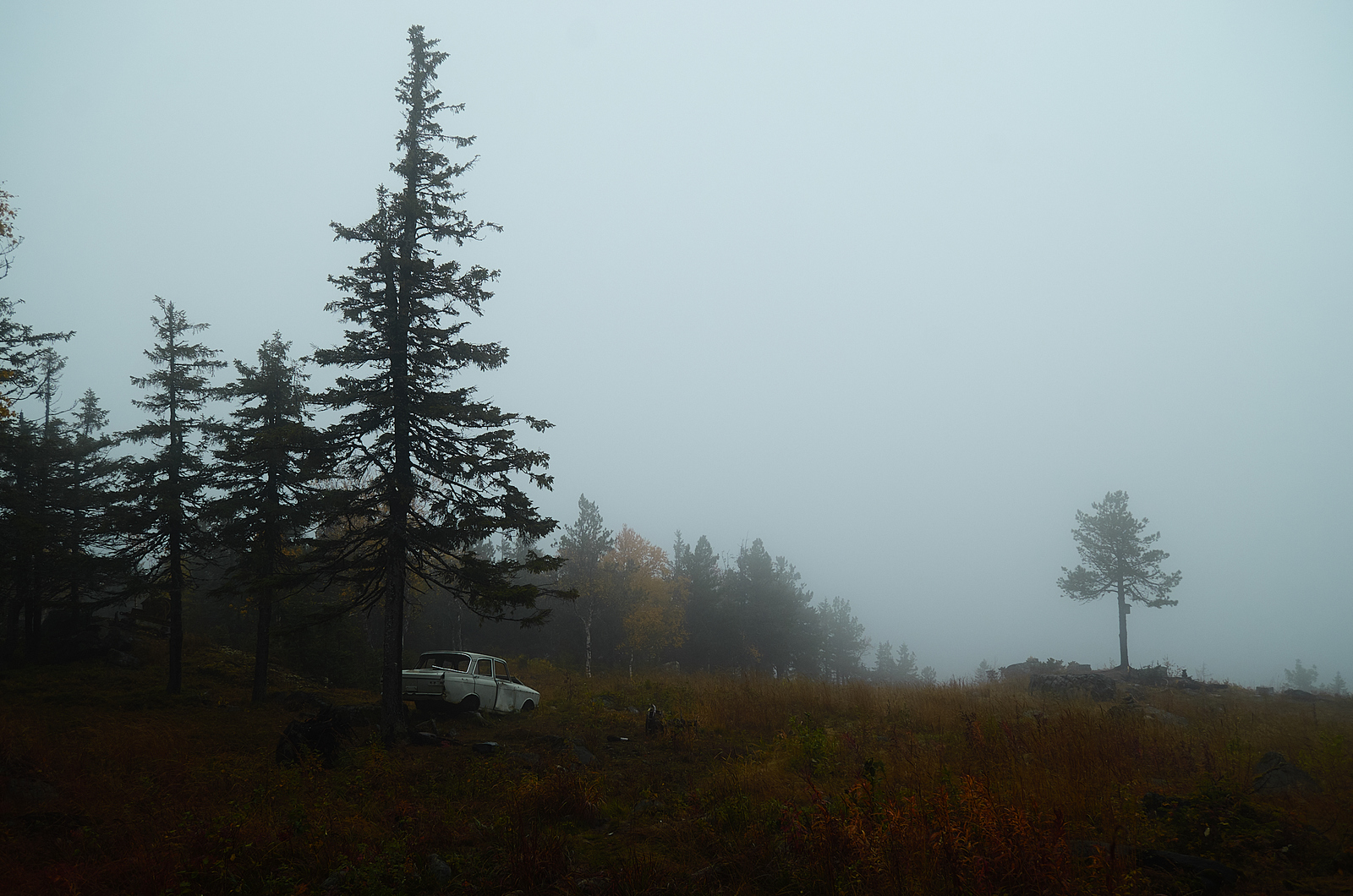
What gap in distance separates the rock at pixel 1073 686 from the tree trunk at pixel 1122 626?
15.8 m

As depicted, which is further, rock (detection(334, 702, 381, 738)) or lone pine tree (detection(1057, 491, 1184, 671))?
lone pine tree (detection(1057, 491, 1184, 671))

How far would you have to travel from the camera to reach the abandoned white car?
51.5ft

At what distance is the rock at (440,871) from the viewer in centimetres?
622

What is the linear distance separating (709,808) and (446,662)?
36.7 feet

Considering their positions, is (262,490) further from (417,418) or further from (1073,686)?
(1073,686)

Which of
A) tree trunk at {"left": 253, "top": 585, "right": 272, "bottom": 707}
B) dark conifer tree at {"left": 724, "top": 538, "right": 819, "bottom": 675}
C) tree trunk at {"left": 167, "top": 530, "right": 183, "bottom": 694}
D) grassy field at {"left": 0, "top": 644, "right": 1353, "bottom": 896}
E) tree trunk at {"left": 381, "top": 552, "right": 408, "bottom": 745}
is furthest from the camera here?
dark conifer tree at {"left": 724, "top": 538, "right": 819, "bottom": 675}

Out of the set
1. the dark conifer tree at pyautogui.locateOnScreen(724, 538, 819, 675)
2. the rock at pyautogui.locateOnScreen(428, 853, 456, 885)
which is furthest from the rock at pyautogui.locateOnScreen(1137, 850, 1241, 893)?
the dark conifer tree at pyautogui.locateOnScreen(724, 538, 819, 675)

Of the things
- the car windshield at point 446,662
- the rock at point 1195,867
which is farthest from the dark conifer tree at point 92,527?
the rock at point 1195,867

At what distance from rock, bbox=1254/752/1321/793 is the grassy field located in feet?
0.53

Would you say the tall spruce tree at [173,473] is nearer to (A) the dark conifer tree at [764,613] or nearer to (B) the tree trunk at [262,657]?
(B) the tree trunk at [262,657]

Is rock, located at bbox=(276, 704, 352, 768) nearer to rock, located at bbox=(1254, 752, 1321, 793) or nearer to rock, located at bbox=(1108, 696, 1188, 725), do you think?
rock, located at bbox=(1254, 752, 1321, 793)

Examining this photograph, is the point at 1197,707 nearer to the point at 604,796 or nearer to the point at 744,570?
the point at 604,796

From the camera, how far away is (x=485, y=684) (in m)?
16.6

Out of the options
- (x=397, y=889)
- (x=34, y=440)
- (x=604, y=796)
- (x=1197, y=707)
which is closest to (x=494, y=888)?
(x=397, y=889)
